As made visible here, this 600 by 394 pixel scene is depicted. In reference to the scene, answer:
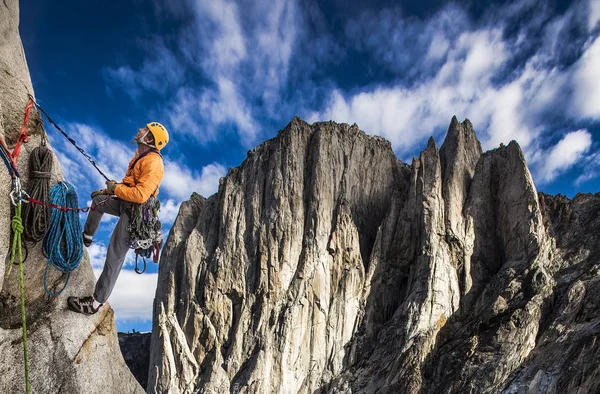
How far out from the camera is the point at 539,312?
94.6 ft

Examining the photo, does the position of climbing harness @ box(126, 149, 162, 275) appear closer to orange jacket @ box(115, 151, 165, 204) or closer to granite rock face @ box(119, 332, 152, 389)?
orange jacket @ box(115, 151, 165, 204)

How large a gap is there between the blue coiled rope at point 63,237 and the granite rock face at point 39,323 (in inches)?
6.1

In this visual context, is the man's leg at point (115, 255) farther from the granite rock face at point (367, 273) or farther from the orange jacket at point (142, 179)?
the granite rock face at point (367, 273)

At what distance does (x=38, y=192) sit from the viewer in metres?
4.62

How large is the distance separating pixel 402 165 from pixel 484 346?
27.3m

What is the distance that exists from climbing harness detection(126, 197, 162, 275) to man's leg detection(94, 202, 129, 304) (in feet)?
0.30

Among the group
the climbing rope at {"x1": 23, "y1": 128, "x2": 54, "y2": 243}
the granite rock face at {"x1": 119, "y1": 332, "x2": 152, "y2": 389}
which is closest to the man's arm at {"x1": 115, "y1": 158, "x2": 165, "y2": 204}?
the climbing rope at {"x1": 23, "y1": 128, "x2": 54, "y2": 243}

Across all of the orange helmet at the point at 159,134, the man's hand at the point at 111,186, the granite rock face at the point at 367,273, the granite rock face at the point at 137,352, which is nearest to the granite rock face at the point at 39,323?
the man's hand at the point at 111,186

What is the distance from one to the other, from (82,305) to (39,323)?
0.51m

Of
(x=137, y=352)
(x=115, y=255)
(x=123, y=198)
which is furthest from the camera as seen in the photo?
(x=137, y=352)

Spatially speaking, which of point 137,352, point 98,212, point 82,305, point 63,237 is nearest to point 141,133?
point 98,212

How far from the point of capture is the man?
5199 mm

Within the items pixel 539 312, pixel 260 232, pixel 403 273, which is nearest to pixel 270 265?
pixel 260 232

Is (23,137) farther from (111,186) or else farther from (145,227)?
(145,227)
